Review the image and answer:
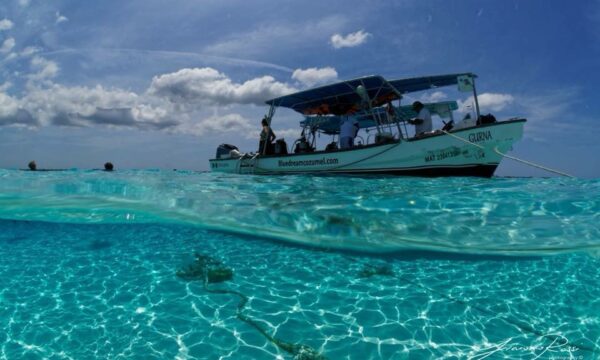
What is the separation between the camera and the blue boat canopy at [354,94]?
14.0m

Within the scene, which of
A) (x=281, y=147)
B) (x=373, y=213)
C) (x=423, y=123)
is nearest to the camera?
(x=373, y=213)

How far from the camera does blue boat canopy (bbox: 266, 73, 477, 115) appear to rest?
14.0 metres

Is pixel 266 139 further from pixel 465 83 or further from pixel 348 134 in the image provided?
pixel 465 83

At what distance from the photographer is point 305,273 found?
6.32 meters

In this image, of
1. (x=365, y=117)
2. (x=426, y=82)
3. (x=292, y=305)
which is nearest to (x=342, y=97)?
(x=365, y=117)

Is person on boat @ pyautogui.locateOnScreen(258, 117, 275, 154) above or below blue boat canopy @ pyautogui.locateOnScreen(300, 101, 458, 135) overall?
below

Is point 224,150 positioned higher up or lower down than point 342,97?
lower down

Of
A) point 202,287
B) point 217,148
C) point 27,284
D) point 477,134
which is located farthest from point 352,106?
point 27,284

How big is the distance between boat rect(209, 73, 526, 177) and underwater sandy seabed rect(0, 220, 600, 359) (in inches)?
229

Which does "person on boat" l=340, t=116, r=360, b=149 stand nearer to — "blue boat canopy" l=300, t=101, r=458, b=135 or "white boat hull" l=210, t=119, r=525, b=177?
"white boat hull" l=210, t=119, r=525, b=177

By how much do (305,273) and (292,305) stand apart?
56.0 inches

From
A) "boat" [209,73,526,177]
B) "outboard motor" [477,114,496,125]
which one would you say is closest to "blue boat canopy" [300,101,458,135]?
"boat" [209,73,526,177]

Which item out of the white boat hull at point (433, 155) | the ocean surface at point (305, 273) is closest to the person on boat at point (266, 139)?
the white boat hull at point (433, 155)

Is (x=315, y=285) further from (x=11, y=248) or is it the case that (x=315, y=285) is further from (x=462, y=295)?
(x=11, y=248)
